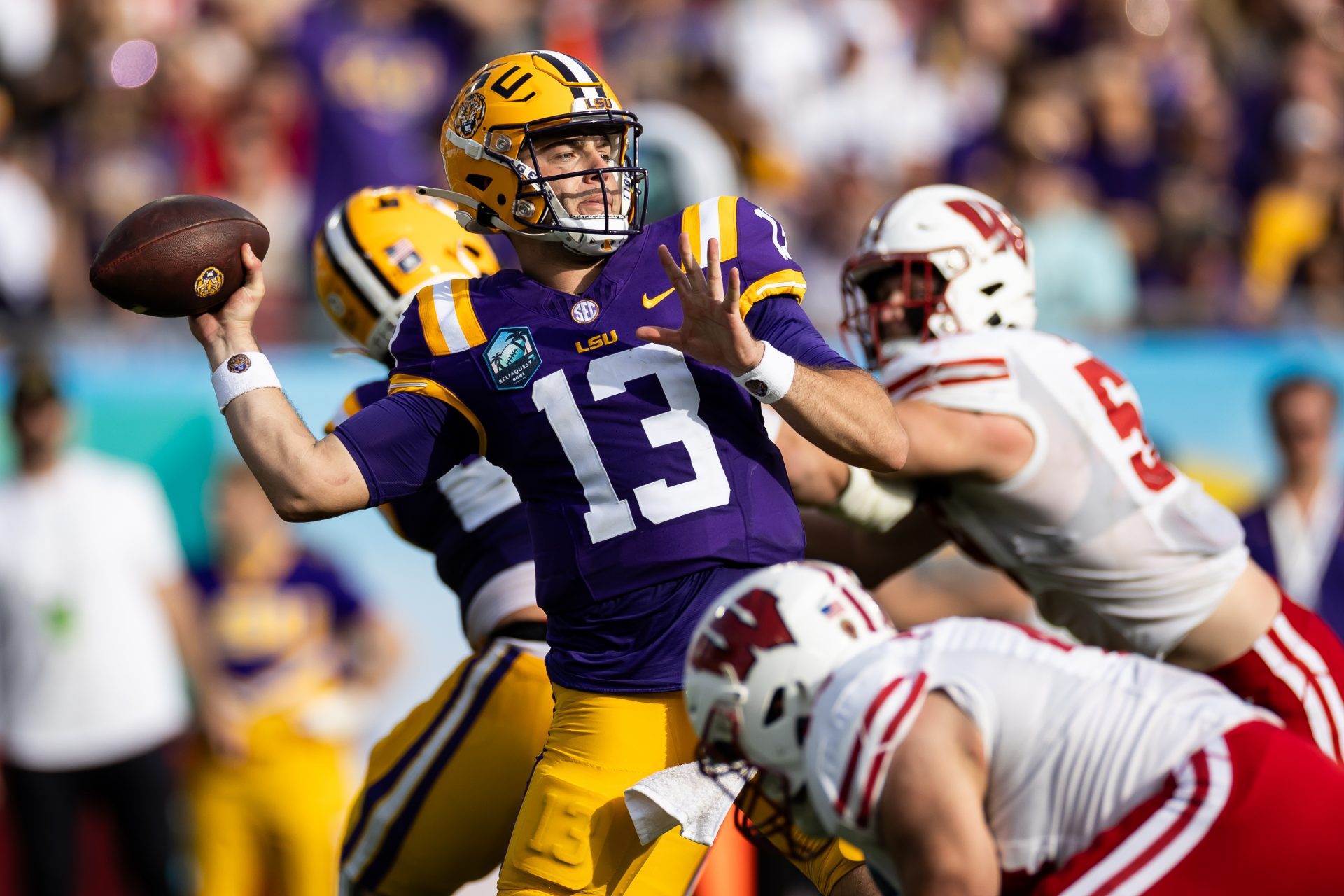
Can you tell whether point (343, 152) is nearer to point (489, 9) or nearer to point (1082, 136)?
point (489, 9)

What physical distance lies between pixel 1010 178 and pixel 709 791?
5.32m

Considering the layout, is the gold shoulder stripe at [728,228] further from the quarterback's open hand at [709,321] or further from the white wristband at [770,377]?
the white wristband at [770,377]

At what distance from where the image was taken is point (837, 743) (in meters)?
2.61

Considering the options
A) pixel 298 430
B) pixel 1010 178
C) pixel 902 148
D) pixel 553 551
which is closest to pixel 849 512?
pixel 553 551

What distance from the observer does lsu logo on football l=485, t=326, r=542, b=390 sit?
3.26 meters

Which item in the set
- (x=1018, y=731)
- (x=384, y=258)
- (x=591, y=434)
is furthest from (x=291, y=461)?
(x=1018, y=731)

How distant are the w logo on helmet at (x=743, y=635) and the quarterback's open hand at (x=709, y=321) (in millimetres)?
483

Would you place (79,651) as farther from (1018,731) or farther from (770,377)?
(1018,731)

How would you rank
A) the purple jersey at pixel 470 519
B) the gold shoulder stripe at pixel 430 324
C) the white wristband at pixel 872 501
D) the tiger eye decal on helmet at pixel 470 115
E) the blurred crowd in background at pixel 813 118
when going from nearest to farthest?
the gold shoulder stripe at pixel 430 324, the tiger eye decal on helmet at pixel 470 115, the white wristband at pixel 872 501, the purple jersey at pixel 470 519, the blurred crowd in background at pixel 813 118

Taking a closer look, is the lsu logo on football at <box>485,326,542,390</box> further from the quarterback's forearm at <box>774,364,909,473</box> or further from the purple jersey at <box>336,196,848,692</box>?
the quarterback's forearm at <box>774,364,909,473</box>

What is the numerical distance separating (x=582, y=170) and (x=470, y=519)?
1.06 m

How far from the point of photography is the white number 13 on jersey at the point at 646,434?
10.6 ft

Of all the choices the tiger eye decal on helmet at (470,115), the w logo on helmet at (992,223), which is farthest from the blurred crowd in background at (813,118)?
the tiger eye decal on helmet at (470,115)

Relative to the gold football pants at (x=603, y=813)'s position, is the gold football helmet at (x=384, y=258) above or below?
above
